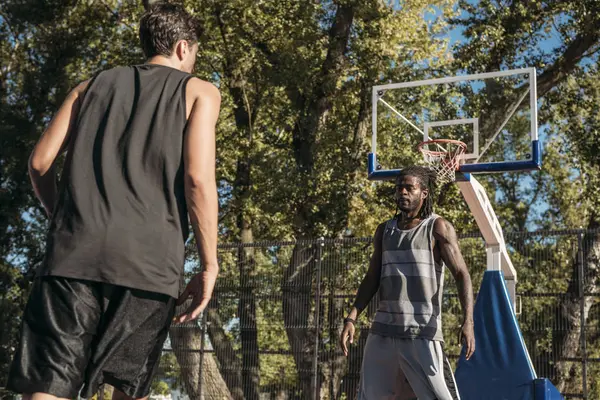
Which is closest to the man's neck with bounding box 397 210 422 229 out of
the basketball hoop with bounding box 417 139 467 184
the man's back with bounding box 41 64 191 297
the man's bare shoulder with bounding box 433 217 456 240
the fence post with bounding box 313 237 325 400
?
the man's bare shoulder with bounding box 433 217 456 240

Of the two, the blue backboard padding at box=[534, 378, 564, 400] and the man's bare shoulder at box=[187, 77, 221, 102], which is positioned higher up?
the man's bare shoulder at box=[187, 77, 221, 102]

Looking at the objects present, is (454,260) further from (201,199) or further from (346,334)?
(201,199)

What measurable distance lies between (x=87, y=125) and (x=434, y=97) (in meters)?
13.6

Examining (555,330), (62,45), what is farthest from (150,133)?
(62,45)

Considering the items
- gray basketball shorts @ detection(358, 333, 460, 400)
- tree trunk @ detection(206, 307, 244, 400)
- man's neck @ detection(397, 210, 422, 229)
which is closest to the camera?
gray basketball shorts @ detection(358, 333, 460, 400)

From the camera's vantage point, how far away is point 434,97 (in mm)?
16188

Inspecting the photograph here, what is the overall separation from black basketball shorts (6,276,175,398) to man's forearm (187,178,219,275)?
0.21 m

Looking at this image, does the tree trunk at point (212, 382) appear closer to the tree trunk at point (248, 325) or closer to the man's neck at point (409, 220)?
the tree trunk at point (248, 325)

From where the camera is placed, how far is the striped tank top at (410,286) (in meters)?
5.82

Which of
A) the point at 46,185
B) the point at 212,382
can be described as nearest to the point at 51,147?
the point at 46,185

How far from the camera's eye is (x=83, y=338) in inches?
110

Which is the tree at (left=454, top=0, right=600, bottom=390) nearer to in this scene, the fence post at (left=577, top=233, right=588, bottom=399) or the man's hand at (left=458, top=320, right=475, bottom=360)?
the fence post at (left=577, top=233, right=588, bottom=399)

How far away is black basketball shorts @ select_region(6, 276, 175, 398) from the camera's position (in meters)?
2.76

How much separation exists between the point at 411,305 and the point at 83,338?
340 cm
